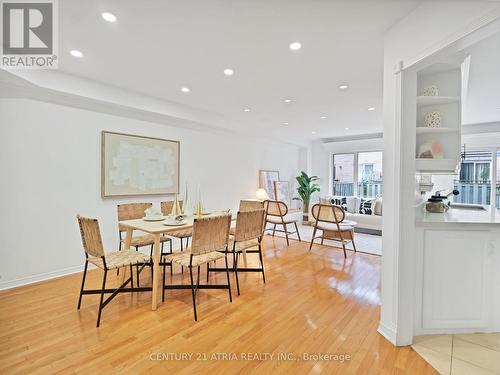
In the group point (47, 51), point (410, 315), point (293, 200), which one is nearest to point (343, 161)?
point (293, 200)

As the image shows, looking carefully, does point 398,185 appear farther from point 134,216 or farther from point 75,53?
point 75,53

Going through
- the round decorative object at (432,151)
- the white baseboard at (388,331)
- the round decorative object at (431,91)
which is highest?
the round decorative object at (431,91)

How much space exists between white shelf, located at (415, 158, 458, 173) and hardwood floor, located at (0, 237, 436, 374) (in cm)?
141

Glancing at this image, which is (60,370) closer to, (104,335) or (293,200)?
(104,335)

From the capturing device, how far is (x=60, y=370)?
1582mm

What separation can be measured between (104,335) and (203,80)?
2.89 metres

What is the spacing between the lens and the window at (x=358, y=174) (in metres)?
6.98

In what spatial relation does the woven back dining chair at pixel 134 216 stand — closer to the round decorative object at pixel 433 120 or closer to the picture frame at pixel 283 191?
the round decorative object at pixel 433 120

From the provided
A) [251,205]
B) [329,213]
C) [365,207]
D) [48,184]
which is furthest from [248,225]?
[365,207]

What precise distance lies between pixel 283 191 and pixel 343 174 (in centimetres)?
217

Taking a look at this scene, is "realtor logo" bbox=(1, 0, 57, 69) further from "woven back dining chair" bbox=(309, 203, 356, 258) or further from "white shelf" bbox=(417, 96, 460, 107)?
"woven back dining chair" bbox=(309, 203, 356, 258)

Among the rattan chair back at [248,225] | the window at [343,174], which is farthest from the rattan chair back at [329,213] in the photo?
the window at [343,174]

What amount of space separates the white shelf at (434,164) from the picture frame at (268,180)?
4.17 meters

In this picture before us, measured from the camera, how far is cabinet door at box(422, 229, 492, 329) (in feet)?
6.32
